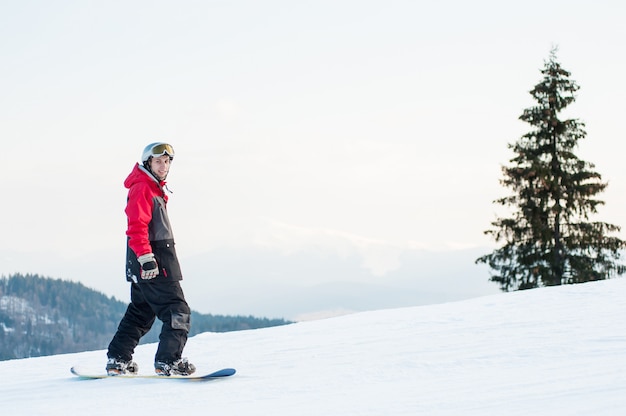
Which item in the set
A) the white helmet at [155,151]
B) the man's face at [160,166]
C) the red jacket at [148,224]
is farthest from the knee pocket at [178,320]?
the white helmet at [155,151]

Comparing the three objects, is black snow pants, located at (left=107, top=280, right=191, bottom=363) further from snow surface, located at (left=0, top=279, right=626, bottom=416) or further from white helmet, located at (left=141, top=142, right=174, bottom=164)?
white helmet, located at (left=141, top=142, right=174, bottom=164)

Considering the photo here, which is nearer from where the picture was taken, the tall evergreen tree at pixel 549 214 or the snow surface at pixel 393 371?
the snow surface at pixel 393 371

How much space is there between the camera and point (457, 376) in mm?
4516

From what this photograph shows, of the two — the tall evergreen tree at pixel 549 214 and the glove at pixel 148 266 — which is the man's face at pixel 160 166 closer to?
the glove at pixel 148 266

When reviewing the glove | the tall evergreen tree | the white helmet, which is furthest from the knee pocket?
the tall evergreen tree

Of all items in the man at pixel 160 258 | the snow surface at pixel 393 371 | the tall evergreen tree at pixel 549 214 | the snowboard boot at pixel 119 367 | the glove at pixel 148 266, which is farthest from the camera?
the tall evergreen tree at pixel 549 214

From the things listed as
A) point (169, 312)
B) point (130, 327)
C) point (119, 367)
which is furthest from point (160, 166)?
point (119, 367)

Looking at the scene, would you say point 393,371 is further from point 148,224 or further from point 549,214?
point 549,214

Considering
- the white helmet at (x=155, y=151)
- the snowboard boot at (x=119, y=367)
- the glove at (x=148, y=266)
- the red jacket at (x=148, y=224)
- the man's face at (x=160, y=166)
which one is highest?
the white helmet at (x=155, y=151)

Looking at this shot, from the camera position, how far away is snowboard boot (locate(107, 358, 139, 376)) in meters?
5.35

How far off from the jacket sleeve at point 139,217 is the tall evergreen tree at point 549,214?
2011cm

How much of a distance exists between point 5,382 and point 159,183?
2.27 meters

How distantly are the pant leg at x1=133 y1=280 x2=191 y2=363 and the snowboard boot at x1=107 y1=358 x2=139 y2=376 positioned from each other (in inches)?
18.1

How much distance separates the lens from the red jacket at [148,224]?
4910 mm
